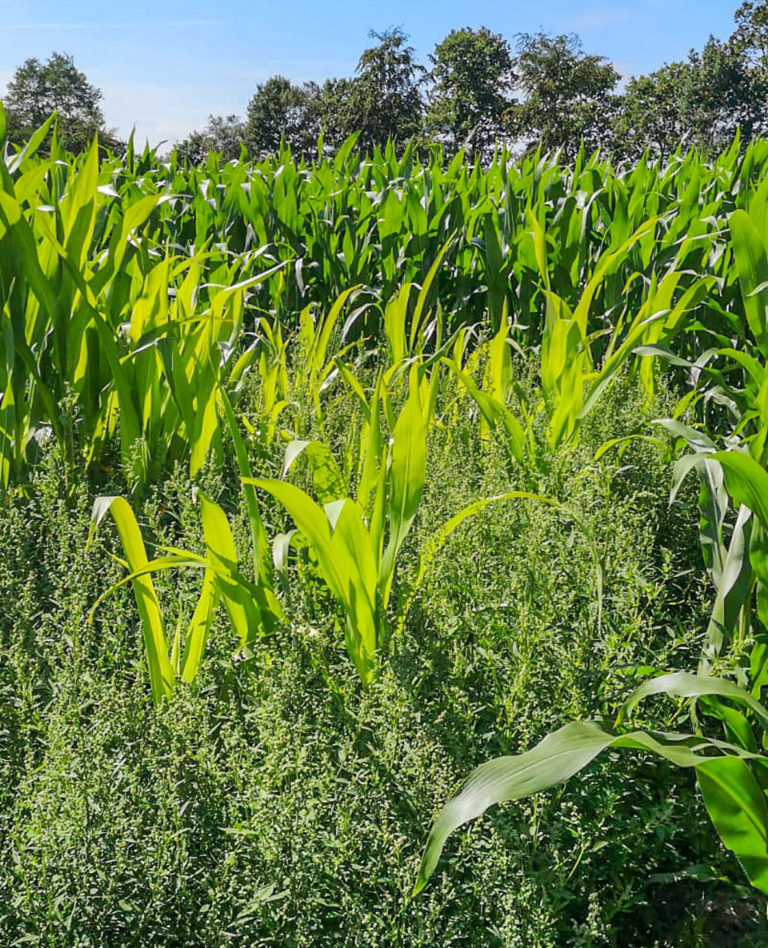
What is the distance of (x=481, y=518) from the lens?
179cm

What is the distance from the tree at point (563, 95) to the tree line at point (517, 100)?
0.06 meters

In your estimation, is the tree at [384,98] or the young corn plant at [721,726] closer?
the young corn plant at [721,726]

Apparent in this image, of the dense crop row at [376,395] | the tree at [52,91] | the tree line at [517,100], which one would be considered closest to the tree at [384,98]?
the tree line at [517,100]

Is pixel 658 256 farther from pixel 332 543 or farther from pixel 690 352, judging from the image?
pixel 332 543

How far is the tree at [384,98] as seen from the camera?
167 feet

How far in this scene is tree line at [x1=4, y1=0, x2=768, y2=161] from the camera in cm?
4784

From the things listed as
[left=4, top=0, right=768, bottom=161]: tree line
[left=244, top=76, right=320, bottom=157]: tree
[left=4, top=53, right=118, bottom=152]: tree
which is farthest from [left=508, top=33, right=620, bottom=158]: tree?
[left=4, top=53, right=118, bottom=152]: tree

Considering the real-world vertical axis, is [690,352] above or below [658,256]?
below

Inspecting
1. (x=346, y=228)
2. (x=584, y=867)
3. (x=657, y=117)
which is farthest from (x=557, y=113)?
(x=584, y=867)

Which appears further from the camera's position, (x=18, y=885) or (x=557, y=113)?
(x=557, y=113)

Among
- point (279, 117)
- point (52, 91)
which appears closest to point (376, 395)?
point (279, 117)

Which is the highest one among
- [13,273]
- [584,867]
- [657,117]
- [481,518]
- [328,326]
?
[657,117]

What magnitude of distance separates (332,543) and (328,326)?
1486mm

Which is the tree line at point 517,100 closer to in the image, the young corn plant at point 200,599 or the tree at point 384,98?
the tree at point 384,98
